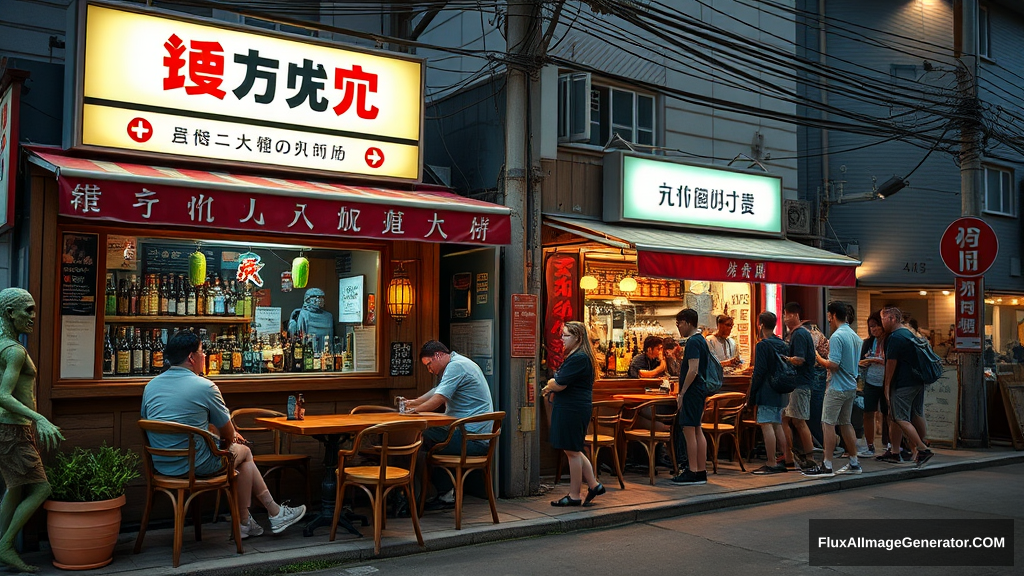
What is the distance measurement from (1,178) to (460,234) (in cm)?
381

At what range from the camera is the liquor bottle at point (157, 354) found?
7.90m

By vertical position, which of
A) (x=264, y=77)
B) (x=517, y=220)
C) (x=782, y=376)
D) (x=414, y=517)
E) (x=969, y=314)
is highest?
(x=264, y=77)

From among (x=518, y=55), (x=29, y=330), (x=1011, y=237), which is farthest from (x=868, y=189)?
(x=29, y=330)

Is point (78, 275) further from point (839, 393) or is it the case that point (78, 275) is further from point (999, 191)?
point (999, 191)

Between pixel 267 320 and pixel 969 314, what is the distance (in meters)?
9.80

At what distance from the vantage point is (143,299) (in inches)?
315

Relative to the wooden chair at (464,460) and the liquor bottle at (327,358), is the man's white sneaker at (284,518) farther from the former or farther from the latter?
the liquor bottle at (327,358)

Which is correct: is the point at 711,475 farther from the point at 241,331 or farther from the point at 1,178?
the point at 1,178

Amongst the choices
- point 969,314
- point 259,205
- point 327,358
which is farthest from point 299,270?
point 969,314

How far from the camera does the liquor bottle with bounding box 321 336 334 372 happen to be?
877cm

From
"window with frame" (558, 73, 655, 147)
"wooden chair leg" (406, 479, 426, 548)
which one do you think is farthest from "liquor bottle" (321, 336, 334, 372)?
"window with frame" (558, 73, 655, 147)

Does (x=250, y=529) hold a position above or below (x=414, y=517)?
below

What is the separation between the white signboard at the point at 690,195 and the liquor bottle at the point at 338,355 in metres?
3.52

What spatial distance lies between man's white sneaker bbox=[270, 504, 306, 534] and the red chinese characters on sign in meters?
3.62
